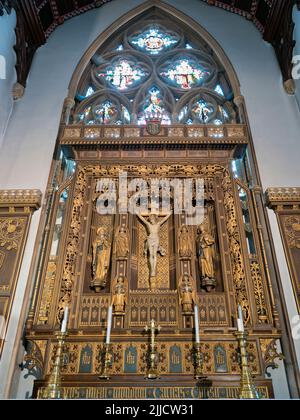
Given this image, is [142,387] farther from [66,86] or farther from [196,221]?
[66,86]

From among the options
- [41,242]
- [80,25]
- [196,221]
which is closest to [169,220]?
[196,221]

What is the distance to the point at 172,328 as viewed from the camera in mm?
5793

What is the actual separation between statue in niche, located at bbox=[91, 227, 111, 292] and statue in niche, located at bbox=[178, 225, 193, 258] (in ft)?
4.11

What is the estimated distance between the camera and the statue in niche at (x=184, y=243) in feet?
21.3

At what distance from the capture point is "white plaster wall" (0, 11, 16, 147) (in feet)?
26.4

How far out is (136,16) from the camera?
35.2 feet

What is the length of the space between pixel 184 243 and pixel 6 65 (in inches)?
218

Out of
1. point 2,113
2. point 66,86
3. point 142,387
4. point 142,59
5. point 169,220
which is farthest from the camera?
point 142,59

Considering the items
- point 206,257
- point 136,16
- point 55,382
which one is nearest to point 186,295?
point 206,257

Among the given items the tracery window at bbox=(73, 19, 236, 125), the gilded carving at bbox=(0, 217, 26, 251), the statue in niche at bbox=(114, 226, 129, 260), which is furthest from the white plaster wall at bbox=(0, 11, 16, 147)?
the statue in niche at bbox=(114, 226, 129, 260)

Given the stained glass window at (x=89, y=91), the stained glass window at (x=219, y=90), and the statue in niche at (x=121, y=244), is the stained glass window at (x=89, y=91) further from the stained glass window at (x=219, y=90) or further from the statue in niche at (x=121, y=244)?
the statue in niche at (x=121, y=244)

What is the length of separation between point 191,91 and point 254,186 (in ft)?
11.4

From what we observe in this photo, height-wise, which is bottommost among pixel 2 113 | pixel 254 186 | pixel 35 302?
pixel 35 302

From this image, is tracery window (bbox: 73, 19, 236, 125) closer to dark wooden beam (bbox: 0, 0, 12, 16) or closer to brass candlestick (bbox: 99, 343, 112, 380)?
dark wooden beam (bbox: 0, 0, 12, 16)
